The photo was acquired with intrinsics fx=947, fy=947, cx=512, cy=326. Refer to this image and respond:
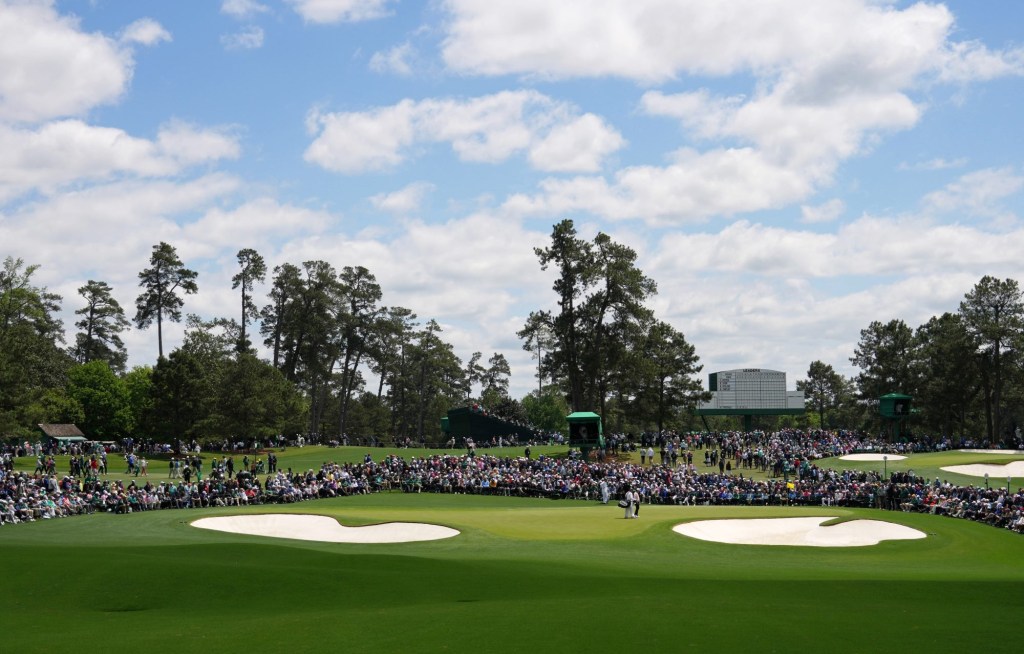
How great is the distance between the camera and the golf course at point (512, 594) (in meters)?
14.9

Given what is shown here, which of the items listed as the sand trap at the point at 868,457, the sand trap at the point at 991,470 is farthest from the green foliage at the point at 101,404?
the sand trap at the point at 991,470

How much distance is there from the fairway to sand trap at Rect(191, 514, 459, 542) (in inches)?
84.3

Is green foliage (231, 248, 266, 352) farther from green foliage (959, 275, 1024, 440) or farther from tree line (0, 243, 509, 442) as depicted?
green foliage (959, 275, 1024, 440)

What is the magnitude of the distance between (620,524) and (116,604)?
22082 millimetres

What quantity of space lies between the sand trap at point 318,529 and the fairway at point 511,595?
2.14 metres

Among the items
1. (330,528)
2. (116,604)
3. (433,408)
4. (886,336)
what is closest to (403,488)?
(330,528)

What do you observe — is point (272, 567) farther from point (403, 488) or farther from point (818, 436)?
point (818, 436)

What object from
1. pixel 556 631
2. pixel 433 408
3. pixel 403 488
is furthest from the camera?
pixel 433 408

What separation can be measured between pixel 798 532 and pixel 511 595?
774 inches

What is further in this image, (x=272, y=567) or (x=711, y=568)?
(x=711, y=568)

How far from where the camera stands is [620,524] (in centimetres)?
3759

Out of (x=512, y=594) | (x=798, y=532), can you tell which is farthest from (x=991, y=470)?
(x=512, y=594)

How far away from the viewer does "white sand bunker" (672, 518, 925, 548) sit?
1355 inches

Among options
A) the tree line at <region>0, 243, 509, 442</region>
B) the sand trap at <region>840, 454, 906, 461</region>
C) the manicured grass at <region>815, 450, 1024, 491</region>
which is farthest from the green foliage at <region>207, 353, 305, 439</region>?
the sand trap at <region>840, 454, 906, 461</region>
